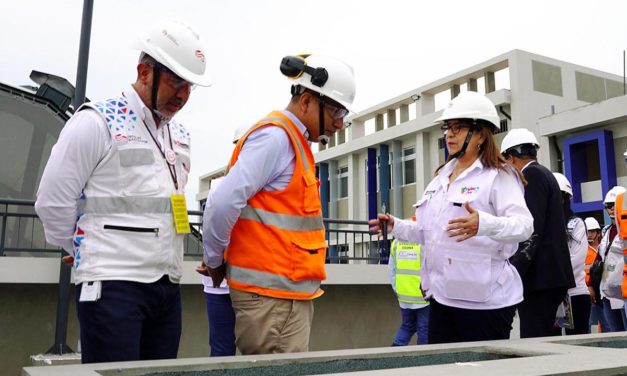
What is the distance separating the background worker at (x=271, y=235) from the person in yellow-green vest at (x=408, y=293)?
3885 mm

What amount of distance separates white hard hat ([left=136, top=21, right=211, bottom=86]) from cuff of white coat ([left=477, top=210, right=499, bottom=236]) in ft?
4.37

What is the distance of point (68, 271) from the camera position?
4805 mm

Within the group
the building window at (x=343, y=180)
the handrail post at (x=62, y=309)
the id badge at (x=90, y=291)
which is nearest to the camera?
the id badge at (x=90, y=291)

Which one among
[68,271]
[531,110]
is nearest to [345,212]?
[531,110]

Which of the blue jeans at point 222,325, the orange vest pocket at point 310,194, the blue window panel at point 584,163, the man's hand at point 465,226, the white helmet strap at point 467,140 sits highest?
the blue window panel at point 584,163

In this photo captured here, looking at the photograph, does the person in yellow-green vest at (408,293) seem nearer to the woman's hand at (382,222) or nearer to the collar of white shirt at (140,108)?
the woman's hand at (382,222)

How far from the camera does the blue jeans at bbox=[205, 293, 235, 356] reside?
398 cm

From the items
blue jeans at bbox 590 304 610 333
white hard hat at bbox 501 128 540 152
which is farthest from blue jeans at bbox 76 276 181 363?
blue jeans at bbox 590 304 610 333

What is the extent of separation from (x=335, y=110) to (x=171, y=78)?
2.44ft

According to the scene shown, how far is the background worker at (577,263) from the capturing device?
178 inches

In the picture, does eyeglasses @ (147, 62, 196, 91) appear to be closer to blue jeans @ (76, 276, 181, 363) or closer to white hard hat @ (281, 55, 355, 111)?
white hard hat @ (281, 55, 355, 111)

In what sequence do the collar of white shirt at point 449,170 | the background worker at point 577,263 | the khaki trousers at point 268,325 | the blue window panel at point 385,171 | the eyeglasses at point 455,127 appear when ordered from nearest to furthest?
1. the khaki trousers at point 268,325
2. the collar of white shirt at point 449,170
3. the eyeglasses at point 455,127
4. the background worker at point 577,263
5. the blue window panel at point 385,171

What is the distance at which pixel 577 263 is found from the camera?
485cm

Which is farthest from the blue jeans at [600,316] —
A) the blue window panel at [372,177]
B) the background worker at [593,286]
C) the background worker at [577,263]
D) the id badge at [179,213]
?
the blue window panel at [372,177]
